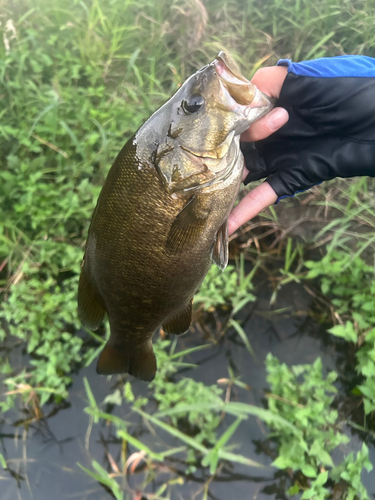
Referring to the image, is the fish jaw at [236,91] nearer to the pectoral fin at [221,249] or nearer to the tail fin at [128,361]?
the pectoral fin at [221,249]

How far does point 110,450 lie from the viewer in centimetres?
200

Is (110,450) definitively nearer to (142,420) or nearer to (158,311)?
(142,420)

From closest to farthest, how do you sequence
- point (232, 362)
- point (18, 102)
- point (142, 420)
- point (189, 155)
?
point (189, 155) < point (142, 420) < point (232, 362) < point (18, 102)

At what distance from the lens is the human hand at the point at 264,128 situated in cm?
155

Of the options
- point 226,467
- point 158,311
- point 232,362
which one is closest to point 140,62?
point 158,311

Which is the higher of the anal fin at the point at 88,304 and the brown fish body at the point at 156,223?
the brown fish body at the point at 156,223

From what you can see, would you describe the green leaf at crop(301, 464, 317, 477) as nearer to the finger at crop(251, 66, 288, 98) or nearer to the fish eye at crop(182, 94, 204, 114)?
the fish eye at crop(182, 94, 204, 114)

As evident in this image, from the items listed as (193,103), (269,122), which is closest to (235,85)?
(193,103)

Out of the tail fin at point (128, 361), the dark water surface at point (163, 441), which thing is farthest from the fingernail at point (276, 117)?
the dark water surface at point (163, 441)

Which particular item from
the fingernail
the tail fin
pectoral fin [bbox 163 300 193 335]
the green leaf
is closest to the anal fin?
the tail fin

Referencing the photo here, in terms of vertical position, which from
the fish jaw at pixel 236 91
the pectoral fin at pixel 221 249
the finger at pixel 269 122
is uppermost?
the fish jaw at pixel 236 91

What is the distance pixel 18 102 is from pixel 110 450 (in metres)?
2.66

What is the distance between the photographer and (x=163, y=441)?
204cm

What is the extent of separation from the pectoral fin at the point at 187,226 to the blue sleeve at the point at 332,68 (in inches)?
39.3
